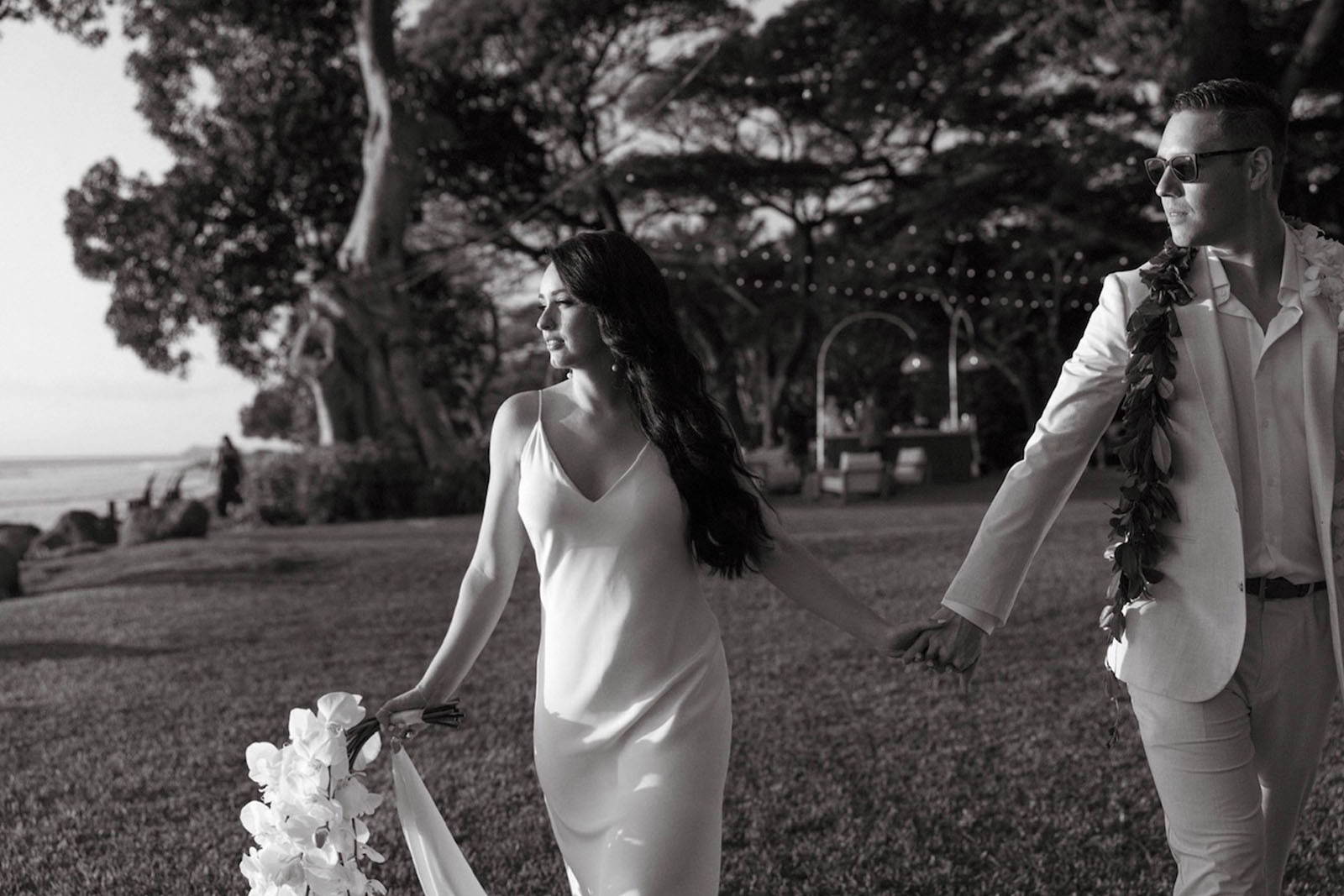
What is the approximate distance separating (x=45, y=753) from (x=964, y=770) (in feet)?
16.2

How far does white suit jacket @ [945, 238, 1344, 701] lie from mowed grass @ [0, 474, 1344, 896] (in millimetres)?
2057

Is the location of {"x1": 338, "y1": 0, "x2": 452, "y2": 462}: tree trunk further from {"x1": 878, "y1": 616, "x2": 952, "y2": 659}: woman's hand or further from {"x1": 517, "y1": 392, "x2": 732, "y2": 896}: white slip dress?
{"x1": 517, "y1": 392, "x2": 732, "y2": 896}: white slip dress

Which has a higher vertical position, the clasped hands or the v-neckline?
the v-neckline

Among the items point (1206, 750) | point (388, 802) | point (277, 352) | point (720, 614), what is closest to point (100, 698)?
point (388, 802)

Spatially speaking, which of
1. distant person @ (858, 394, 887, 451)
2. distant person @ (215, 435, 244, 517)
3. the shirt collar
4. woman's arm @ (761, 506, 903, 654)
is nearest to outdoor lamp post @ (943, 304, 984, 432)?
distant person @ (858, 394, 887, 451)

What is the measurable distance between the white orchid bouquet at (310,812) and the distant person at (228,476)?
22.3 meters

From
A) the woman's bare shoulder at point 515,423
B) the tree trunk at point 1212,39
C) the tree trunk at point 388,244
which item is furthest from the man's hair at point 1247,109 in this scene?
the tree trunk at point 388,244

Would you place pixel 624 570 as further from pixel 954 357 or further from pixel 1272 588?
pixel 954 357

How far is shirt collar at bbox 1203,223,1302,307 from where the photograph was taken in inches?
116

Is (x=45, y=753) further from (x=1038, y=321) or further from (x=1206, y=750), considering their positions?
(x=1038, y=321)

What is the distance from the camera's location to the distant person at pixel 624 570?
2.93 m

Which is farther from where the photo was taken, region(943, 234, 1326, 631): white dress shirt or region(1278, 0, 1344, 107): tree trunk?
region(1278, 0, 1344, 107): tree trunk

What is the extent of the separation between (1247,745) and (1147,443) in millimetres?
675

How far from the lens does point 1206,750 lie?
9.14ft
